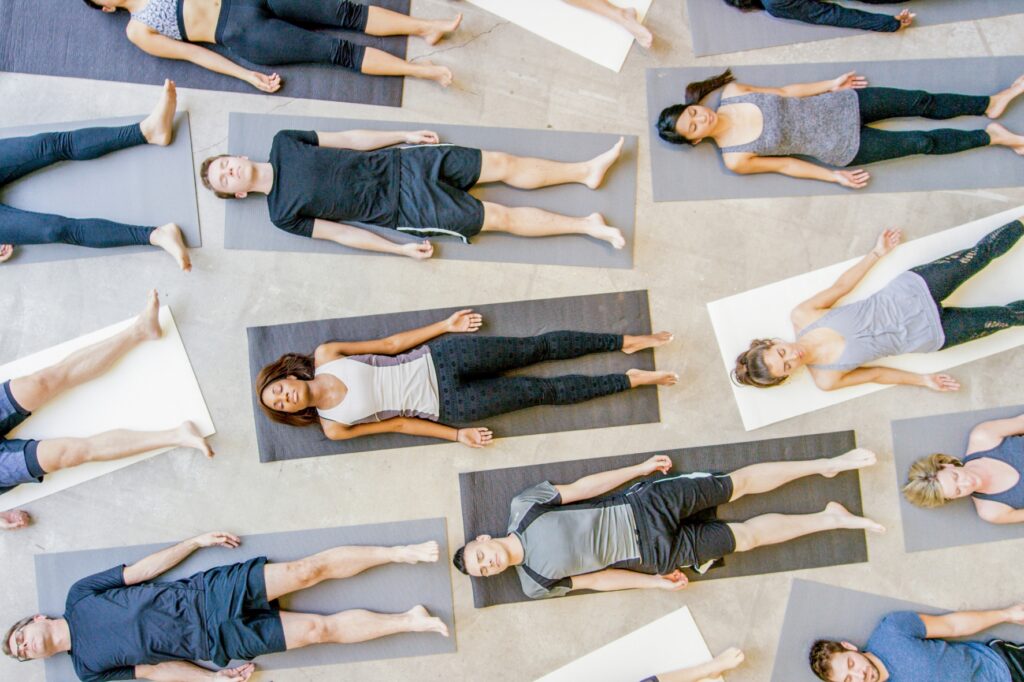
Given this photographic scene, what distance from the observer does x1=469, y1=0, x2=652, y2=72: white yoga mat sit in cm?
313

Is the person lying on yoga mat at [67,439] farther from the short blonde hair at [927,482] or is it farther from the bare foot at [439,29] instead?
the short blonde hair at [927,482]

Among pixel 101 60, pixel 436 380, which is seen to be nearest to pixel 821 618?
pixel 436 380

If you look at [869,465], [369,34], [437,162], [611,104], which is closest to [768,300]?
[869,465]

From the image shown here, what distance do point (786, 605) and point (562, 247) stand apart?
1.92 m

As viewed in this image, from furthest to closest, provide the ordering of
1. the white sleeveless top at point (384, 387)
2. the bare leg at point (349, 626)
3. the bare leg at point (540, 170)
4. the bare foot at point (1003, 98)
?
the bare foot at point (1003, 98), the bare leg at point (540, 170), the bare leg at point (349, 626), the white sleeveless top at point (384, 387)

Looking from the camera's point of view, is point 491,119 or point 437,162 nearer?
point 437,162

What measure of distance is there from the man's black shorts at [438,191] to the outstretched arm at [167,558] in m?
1.57

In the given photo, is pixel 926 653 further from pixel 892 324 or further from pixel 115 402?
pixel 115 402

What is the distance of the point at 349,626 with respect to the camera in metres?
2.95

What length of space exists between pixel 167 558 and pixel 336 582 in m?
0.73

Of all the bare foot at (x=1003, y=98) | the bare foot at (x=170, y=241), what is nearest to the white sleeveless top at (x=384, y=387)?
the bare foot at (x=170, y=241)

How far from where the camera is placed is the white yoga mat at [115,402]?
3.01 metres

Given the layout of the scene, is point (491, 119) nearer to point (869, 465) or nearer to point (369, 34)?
point (369, 34)

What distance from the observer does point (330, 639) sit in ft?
9.68
